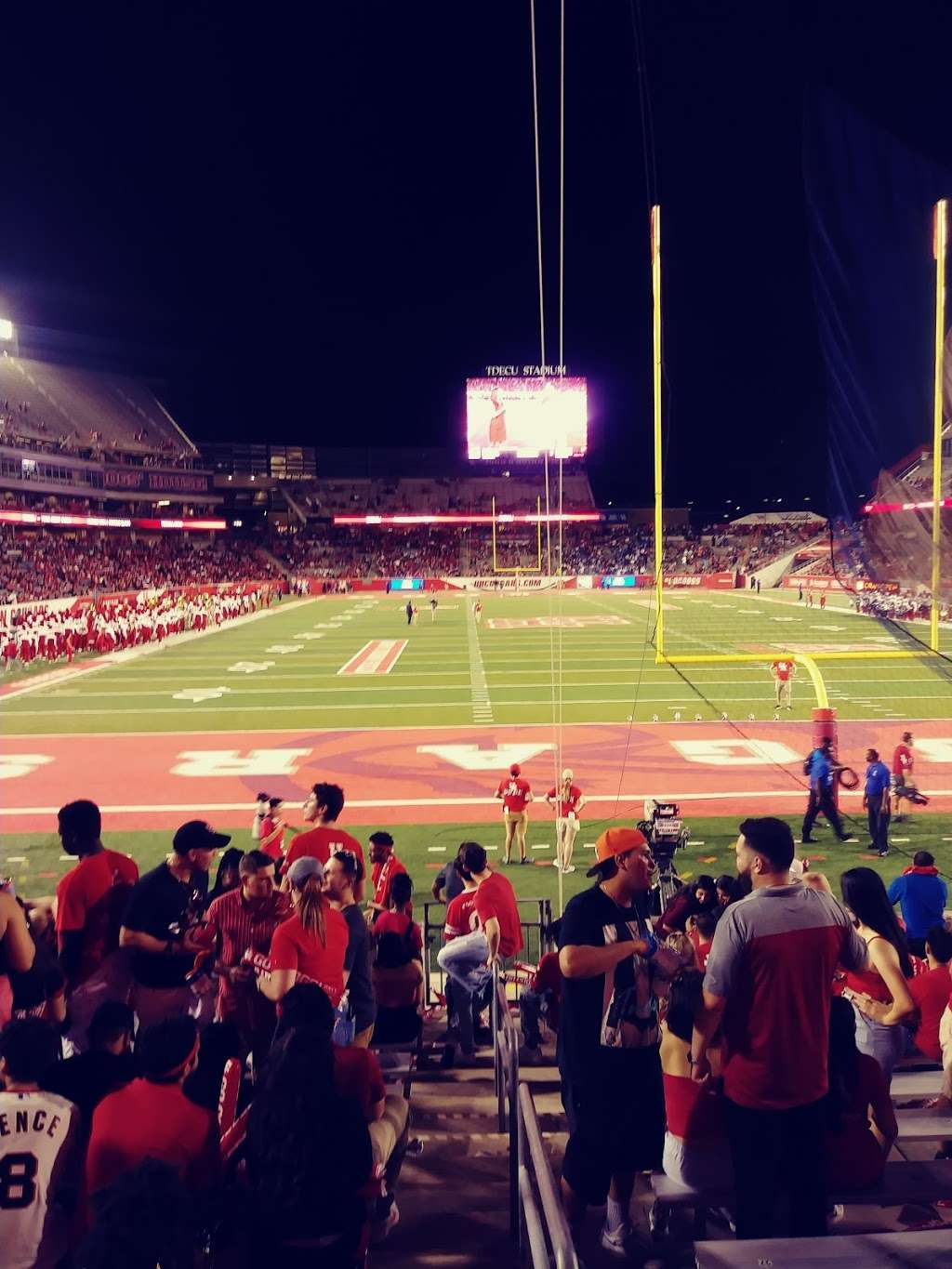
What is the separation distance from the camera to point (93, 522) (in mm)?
64750

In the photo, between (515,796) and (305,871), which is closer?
(305,871)

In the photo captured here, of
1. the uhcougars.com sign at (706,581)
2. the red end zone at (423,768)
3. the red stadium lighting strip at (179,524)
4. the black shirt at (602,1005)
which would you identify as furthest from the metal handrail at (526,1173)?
the red stadium lighting strip at (179,524)

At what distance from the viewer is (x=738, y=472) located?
88375 millimetres

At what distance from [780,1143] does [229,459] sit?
299 ft

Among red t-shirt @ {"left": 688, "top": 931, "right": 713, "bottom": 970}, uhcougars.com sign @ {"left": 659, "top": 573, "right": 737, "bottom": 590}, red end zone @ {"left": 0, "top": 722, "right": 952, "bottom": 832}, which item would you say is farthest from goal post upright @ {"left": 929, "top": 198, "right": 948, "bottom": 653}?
uhcougars.com sign @ {"left": 659, "top": 573, "right": 737, "bottom": 590}

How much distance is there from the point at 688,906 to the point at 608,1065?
91.2 inches

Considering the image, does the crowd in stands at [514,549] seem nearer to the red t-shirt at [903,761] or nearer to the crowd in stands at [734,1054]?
the red t-shirt at [903,761]

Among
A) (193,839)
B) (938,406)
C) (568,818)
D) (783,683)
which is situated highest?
(938,406)

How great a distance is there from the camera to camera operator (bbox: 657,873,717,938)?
5.30m

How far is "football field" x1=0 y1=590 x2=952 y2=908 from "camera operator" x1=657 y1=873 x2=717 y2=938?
13.0 ft

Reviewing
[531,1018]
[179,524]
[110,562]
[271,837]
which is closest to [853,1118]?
[531,1018]

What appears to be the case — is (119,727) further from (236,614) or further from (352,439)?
(352,439)

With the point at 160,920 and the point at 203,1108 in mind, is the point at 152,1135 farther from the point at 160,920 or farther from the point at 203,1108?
the point at 160,920

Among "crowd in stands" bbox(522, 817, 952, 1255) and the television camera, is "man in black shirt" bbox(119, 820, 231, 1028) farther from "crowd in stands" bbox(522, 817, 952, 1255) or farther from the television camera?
the television camera
